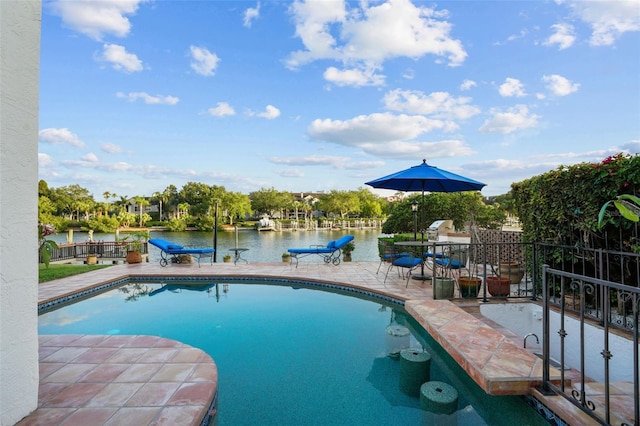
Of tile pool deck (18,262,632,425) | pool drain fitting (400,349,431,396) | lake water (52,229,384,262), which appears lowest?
lake water (52,229,384,262)

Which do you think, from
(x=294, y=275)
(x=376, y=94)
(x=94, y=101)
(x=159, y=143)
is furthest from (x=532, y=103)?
(x=159, y=143)

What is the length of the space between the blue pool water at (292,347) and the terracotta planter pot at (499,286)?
1329 millimetres

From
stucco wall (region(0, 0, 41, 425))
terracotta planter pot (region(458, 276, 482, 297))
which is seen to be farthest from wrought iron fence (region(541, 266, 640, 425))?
stucco wall (region(0, 0, 41, 425))

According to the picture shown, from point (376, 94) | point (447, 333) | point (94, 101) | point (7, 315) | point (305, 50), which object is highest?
point (305, 50)

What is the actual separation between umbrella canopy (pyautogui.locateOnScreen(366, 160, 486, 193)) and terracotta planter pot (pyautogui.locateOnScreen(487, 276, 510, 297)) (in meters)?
1.87

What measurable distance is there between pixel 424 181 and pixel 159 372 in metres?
5.65

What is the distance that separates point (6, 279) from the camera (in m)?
1.83

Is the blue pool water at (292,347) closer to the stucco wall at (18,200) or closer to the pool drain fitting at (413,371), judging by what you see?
the pool drain fitting at (413,371)

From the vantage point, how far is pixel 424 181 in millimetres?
6727

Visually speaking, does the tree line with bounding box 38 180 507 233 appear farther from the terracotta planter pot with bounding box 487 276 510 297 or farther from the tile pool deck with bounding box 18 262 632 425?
the tile pool deck with bounding box 18 262 632 425

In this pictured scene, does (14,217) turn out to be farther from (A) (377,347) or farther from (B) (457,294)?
(B) (457,294)

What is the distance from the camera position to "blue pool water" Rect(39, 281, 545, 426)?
253cm

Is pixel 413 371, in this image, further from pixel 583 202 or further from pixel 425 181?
pixel 425 181

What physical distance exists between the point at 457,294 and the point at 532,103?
7134 mm
